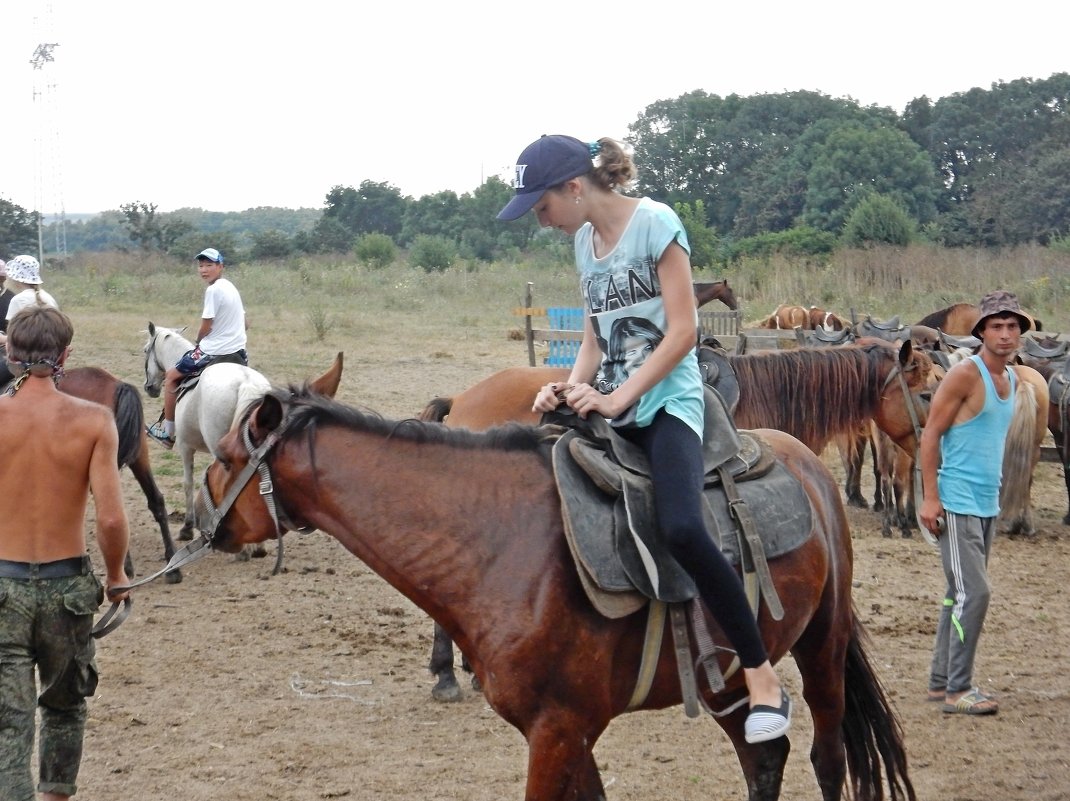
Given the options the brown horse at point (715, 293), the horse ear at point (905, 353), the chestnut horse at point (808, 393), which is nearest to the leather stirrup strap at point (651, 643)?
the chestnut horse at point (808, 393)

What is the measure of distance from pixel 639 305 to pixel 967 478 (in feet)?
9.32

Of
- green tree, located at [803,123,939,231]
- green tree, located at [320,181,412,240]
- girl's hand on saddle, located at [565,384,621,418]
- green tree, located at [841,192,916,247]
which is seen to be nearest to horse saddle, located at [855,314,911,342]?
girl's hand on saddle, located at [565,384,621,418]

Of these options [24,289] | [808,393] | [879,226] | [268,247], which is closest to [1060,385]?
[808,393]

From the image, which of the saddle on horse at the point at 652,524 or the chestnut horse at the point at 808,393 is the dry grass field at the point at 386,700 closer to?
the chestnut horse at the point at 808,393

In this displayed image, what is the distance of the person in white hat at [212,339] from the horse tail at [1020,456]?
655cm

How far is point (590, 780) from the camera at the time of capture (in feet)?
→ 11.7

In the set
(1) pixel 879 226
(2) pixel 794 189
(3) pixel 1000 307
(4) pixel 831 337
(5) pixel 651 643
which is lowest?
(5) pixel 651 643

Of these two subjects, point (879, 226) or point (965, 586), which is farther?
point (879, 226)

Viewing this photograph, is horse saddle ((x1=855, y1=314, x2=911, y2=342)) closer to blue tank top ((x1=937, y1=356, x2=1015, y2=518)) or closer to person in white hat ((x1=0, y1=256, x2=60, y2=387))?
blue tank top ((x1=937, y1=356, x2=1015, y2=518))

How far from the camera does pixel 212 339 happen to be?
9.29 meters

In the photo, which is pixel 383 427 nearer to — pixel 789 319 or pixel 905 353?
pixel 905 353

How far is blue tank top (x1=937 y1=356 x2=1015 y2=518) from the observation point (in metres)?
5.39

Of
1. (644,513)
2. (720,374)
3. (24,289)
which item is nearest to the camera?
(644,513)

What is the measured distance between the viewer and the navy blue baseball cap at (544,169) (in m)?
3.18
